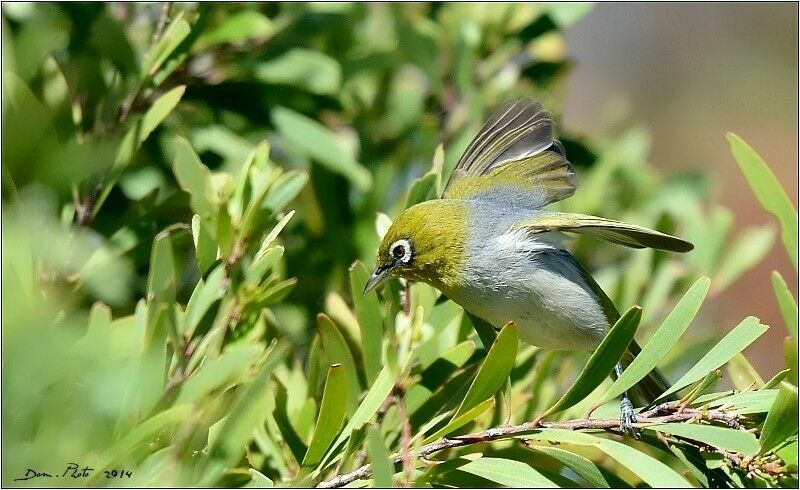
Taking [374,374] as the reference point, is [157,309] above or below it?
above

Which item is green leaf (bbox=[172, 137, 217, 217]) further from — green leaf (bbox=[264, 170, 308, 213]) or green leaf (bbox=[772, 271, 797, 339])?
green leaf (bbox=[772, 271, 797, 339])

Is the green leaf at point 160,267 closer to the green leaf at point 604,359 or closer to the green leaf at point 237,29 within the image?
the green leaf at point 604,359

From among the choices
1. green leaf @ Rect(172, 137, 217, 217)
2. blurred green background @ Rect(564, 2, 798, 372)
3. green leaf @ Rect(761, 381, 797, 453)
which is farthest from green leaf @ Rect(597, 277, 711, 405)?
blurred green background @ Rect(564, 2, 798, 372)

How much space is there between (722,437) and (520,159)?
1.04 m

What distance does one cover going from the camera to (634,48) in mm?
6426

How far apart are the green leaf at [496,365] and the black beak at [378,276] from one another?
0.43m

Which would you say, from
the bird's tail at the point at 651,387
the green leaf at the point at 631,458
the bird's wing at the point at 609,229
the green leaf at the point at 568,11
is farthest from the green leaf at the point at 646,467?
the green leaf at the point at 568,11

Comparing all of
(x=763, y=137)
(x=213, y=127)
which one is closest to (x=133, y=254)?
(x=213, y=127)

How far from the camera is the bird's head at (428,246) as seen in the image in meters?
1.78

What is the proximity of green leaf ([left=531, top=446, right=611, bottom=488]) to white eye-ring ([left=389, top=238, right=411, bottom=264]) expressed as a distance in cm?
67

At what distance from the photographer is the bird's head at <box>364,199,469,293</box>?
1.78 metres

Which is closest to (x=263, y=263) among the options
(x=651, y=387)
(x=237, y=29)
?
(x=237, y=29)

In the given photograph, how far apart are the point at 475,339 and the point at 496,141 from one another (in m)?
0.61

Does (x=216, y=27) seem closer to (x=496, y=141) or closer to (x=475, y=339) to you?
(x=496, y=141)
